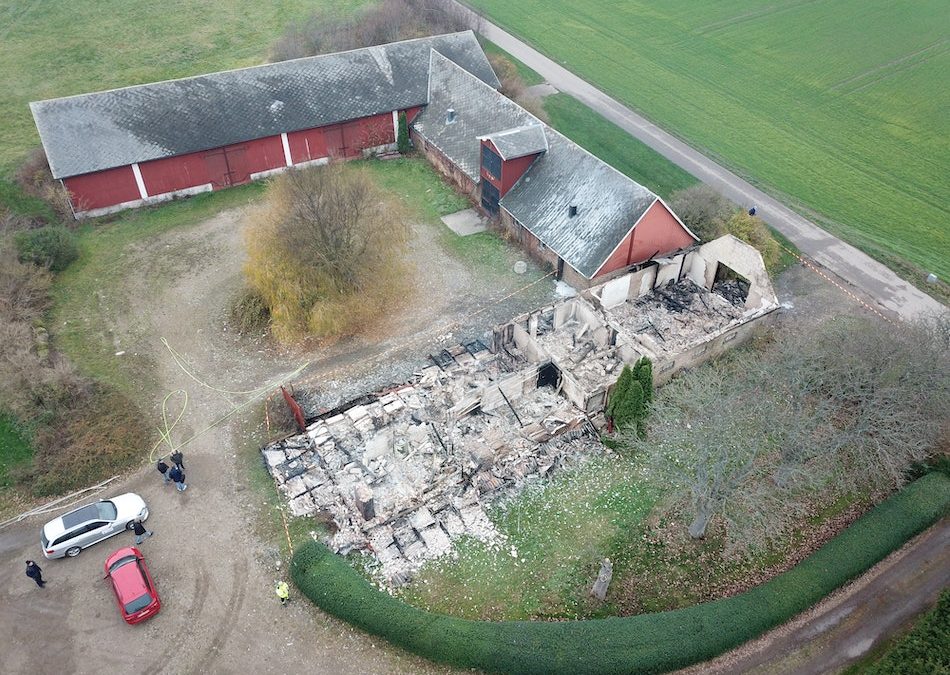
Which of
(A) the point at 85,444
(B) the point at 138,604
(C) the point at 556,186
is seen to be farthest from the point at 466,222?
(B) the point at 138,604

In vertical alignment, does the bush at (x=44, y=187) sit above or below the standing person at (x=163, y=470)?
above

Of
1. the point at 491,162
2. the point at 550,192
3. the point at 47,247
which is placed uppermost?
the point at 491,162

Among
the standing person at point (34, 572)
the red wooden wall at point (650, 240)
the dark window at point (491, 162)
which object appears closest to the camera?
the standing person at point (34, 572)

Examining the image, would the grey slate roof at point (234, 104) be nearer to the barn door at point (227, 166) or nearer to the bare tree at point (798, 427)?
the barn door at point (227, 166)

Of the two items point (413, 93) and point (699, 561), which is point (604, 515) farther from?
point (413, 93)

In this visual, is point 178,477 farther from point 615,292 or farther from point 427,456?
point 615,292

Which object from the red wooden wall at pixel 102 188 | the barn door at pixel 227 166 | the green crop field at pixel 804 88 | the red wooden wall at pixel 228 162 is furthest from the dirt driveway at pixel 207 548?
the green crop field at pixel 804 88
